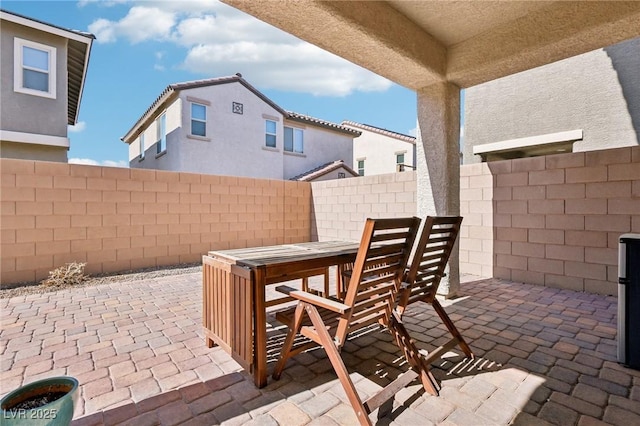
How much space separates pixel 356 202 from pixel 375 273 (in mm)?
5214

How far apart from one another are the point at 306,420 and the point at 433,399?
0.79 metres

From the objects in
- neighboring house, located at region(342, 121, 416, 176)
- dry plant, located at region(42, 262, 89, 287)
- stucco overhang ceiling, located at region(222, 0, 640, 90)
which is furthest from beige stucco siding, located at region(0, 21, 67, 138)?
neighboring house, located at region(342, 121, 416, 176)

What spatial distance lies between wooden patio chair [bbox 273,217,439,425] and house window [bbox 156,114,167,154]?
11.2 metres

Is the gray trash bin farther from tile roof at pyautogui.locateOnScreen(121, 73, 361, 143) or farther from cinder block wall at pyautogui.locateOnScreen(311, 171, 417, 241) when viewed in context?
tile roof at pyautogui.locateOnScreen(121, 73, 361, 143)

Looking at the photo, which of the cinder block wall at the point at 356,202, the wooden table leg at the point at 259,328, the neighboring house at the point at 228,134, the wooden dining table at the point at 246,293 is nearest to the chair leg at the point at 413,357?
the wooden dining table at the point at 246,293

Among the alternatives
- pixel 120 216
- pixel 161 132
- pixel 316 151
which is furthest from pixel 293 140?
pixel 120 216

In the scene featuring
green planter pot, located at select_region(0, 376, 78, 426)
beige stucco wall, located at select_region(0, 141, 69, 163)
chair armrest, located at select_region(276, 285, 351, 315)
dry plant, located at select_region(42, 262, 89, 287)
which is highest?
beige stucco wall, located at select_region(0, 141, 69, 163)

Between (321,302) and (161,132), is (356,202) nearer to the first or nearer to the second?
(321,302)

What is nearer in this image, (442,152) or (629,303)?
(629,303)

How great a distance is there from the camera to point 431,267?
7.82 ft

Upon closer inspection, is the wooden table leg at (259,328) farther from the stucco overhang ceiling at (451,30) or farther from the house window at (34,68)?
the house window at (34,68)

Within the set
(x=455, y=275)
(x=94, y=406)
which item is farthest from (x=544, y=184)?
(x=94, y=406)

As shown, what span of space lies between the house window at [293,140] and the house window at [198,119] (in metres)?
3.61

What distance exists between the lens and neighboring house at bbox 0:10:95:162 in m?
7.62
